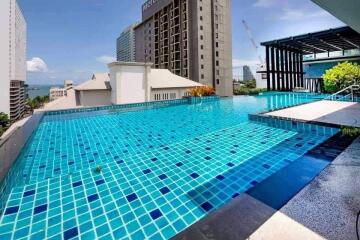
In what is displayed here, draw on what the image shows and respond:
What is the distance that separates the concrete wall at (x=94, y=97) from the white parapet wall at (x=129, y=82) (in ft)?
2.64

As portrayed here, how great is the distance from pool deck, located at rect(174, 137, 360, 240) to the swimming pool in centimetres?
82

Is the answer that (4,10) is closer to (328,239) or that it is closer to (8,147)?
(8,147)

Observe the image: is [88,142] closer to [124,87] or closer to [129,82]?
[124,87]

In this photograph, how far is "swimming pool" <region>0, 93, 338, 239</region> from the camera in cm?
319

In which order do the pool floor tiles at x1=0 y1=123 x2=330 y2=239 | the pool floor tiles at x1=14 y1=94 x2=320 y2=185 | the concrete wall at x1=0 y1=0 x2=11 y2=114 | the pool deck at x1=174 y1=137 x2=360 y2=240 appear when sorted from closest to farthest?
the pool deck at x1=174 y1=137 x2=360 y2=240, the pool floor tiles at x1=0 y1=123 x2=330 y2=239, the pool floor tiles at x1=14 y1=94 x2=320 y2=185, the concrete wall at x1=0 y1=0 x2=11 y2=114

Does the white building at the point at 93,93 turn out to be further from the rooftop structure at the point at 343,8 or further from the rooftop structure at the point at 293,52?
the rooftop structure at the point at 293,52

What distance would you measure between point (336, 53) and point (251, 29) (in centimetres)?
6527

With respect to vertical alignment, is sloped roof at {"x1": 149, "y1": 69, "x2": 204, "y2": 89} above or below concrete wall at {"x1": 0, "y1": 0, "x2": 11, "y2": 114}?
below

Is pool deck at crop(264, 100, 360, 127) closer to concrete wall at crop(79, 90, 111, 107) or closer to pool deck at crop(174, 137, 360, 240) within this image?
pool deck at crop(174, 137, 360, 240)

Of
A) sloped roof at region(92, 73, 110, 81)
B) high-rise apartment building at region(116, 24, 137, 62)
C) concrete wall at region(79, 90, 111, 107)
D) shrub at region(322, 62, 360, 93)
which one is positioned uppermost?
high-rise apartment building at region(116, 24, 137, 62)

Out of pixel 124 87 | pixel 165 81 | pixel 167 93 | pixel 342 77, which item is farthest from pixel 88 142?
pixel 342 77

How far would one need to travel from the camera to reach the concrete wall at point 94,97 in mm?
19344

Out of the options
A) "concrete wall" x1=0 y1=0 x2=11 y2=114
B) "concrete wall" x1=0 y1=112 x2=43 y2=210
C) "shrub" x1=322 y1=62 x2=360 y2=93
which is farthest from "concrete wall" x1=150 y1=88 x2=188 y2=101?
"concrete wall" x1=0 y1=0 x2=11 y2=114

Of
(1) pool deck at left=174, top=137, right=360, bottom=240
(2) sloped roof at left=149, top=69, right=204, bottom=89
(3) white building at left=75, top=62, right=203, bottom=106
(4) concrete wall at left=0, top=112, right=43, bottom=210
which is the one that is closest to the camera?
(1) pool deck at left=174, top=137, right=360, bottom=240
